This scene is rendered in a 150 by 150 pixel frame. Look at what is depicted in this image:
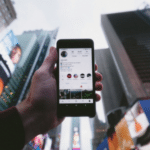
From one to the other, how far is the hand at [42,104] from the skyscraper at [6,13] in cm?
4058

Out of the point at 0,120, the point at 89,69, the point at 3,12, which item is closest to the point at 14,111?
the point at 0,120

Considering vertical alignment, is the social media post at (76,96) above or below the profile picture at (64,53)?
below

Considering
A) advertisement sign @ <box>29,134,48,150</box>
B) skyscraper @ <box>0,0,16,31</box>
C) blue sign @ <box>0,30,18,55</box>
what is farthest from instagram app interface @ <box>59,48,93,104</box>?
skyscraper @ <box>0,0,16,31</box>

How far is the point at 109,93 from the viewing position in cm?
1686

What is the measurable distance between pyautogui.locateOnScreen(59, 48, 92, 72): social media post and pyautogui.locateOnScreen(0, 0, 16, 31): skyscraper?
40665 millimetres

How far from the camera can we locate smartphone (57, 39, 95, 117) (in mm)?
1913

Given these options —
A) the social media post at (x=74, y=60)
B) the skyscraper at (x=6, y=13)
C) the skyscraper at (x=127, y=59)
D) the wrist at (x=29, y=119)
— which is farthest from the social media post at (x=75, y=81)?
the skyscraper at (x=6, y=13)

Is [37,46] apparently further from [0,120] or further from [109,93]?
[0,120]

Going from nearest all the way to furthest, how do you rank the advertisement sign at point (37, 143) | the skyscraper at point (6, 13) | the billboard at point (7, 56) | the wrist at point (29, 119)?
the wrist at point (29, 119), the advertisement sign at point (37, 143), the billboard at point (7, 56), the skyscraper at point (6, 13)

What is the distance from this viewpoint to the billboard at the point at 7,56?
65.5 ft

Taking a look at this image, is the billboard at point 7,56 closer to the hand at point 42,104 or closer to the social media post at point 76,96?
the hand at point 42,104

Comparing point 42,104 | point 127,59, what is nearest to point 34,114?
point 42,104

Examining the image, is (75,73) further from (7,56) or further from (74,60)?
(7,56)

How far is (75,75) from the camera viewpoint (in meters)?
2.05
